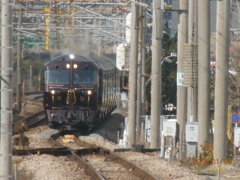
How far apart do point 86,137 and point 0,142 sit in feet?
50.8

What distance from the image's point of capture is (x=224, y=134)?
13844mm

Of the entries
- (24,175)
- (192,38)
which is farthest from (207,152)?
(24,175)

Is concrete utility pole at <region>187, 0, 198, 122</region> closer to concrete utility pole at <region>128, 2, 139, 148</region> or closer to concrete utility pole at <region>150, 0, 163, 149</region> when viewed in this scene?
concrete utility pole at <region>150, 0, 163, 149</region>

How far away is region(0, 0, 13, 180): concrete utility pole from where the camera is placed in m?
7.50

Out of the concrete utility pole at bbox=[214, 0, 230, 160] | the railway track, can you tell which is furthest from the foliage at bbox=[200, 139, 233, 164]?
the railway track

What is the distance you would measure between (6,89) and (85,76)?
16232 millimetres

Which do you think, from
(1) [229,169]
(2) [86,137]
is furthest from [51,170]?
(2) [86,137]

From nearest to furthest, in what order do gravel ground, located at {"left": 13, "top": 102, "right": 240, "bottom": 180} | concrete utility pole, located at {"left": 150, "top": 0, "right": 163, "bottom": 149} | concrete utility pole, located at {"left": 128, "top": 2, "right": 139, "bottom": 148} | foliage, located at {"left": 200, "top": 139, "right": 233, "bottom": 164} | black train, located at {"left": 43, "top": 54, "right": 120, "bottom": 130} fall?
gravel ground, located at {"left": 13, "top": 102, "right": 240, "bottom": 180}
foliage, located at {"left": 200, "top": 139, "right": 233, "bottom": 164}
concrete utility pole, located at {"left": 150, "top": 0, "right": 163, "bottom": 149}
concrete utility pole, located at {"left": 128, "top": 2, "right": 139, "bottom": 148}
black train, located at {"left": 43, "top": 54, "right": 120, "bottom": 130}

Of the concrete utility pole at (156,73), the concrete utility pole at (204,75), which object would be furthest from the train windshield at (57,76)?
the concrete utility pole at (204,75)

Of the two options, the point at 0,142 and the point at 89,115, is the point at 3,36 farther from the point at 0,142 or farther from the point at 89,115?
the point at 89,115

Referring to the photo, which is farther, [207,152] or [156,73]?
[156,73]

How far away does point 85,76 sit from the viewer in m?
23.8

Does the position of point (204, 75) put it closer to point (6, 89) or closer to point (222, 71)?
point (222, 71)

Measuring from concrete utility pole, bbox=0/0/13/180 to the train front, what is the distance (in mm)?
15877
